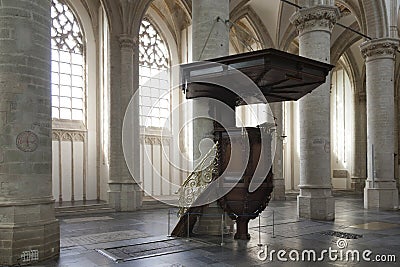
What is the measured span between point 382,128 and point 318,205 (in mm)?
5159

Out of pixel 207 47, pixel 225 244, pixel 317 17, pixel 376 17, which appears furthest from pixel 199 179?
pixel 376 17

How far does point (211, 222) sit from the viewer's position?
9.09 meters

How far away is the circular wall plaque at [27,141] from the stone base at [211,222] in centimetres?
366

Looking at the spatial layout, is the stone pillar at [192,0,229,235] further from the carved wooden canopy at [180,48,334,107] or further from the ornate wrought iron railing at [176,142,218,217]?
the carved wooden canopy at [180,48,334,107]

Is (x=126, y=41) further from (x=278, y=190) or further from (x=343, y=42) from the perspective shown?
(x=343, y=42)

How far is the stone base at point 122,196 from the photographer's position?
50.8ft

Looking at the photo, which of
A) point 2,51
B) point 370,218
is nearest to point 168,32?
point 370,218

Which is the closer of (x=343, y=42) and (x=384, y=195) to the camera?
(x=384, y=195)

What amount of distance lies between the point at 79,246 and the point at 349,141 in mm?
23672

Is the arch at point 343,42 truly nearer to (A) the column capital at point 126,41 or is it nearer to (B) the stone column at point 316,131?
(B) the stone column at point 316,131

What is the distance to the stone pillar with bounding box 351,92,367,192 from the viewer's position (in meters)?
27.2

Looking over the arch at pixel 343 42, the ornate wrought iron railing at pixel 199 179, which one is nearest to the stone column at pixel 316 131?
the ornate wrought iron railing at pixel 199 179

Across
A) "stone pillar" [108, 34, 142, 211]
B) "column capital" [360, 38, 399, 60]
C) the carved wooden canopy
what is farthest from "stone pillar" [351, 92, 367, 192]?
the carved wooden canopy

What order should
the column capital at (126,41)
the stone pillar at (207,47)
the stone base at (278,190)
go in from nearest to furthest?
1. the stone pillar at (207,47)
2. the column capital at (126,41)
3. the stone base at (278,190)
